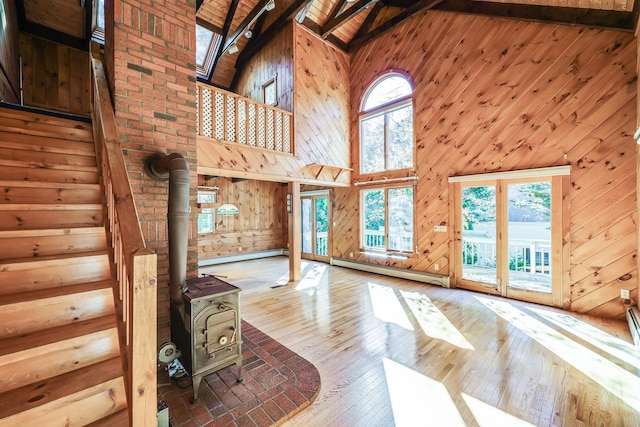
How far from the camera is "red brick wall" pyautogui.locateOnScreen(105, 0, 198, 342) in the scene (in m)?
2.45

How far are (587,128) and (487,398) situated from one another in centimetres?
416

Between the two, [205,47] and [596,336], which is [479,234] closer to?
[596,336]

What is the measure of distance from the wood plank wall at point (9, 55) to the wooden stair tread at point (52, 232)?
9.95 feet

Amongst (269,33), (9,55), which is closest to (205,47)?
(269,33)

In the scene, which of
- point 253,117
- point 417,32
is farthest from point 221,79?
point 417,32

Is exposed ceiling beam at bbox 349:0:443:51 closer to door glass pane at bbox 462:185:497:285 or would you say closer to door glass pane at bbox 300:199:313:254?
door glass pane at bbox 462:185:497:285

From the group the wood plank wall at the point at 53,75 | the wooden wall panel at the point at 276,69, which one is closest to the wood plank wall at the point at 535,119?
the wooden wall panel at the point at 276,69

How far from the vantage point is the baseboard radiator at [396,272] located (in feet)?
17.6

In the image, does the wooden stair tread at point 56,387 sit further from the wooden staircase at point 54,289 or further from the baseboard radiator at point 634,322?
the baseboard radiator at point 634,322

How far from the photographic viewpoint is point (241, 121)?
4586 millimetres

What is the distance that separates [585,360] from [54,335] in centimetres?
448

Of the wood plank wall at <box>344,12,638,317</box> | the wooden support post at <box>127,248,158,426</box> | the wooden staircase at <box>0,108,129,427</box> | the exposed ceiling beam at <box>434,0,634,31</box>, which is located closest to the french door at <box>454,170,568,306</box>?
the wood plank wall at <box>344,12,638,317</box>

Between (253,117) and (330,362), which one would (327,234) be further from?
(330,362)

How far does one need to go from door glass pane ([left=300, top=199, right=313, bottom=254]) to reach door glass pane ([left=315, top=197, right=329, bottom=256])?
0.98 feet
